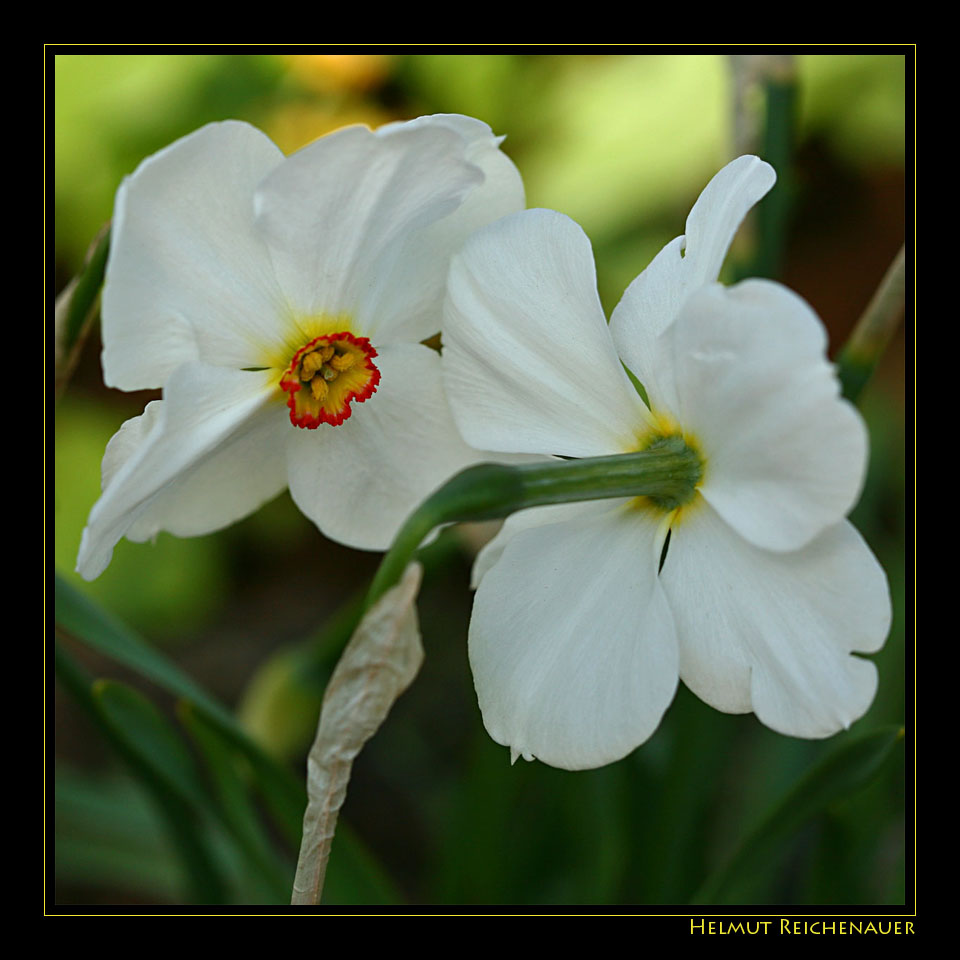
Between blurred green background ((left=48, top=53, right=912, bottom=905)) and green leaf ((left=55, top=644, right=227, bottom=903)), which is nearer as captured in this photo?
green leaf ((left=55, top=644, right=227, bottom=903))

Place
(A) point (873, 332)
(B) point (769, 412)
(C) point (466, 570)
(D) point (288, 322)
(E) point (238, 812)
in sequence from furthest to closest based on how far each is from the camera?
(C) point (466, 570) < (E) point (238, 812) < (A) point (873, 332) < (D) point (288, 322) < (B) point (769, 412)

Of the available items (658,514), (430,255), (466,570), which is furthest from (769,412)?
(466,570)

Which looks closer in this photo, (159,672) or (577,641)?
(577,641)

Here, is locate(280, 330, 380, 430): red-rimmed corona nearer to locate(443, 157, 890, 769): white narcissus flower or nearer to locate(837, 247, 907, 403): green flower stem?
locate(443, 157, 890, 769): white narcissus flower

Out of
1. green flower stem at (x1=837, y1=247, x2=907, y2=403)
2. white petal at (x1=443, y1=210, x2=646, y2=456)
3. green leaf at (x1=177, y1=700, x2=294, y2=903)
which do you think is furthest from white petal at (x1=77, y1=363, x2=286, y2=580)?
green flower stem at (x1=837, y1=247, x2=907, y2=403)

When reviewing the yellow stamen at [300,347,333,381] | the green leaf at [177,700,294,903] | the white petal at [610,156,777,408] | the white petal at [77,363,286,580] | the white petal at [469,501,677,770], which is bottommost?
the green leaf at [177,700,294,903]

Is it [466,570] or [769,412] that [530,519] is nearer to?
[769,412]
